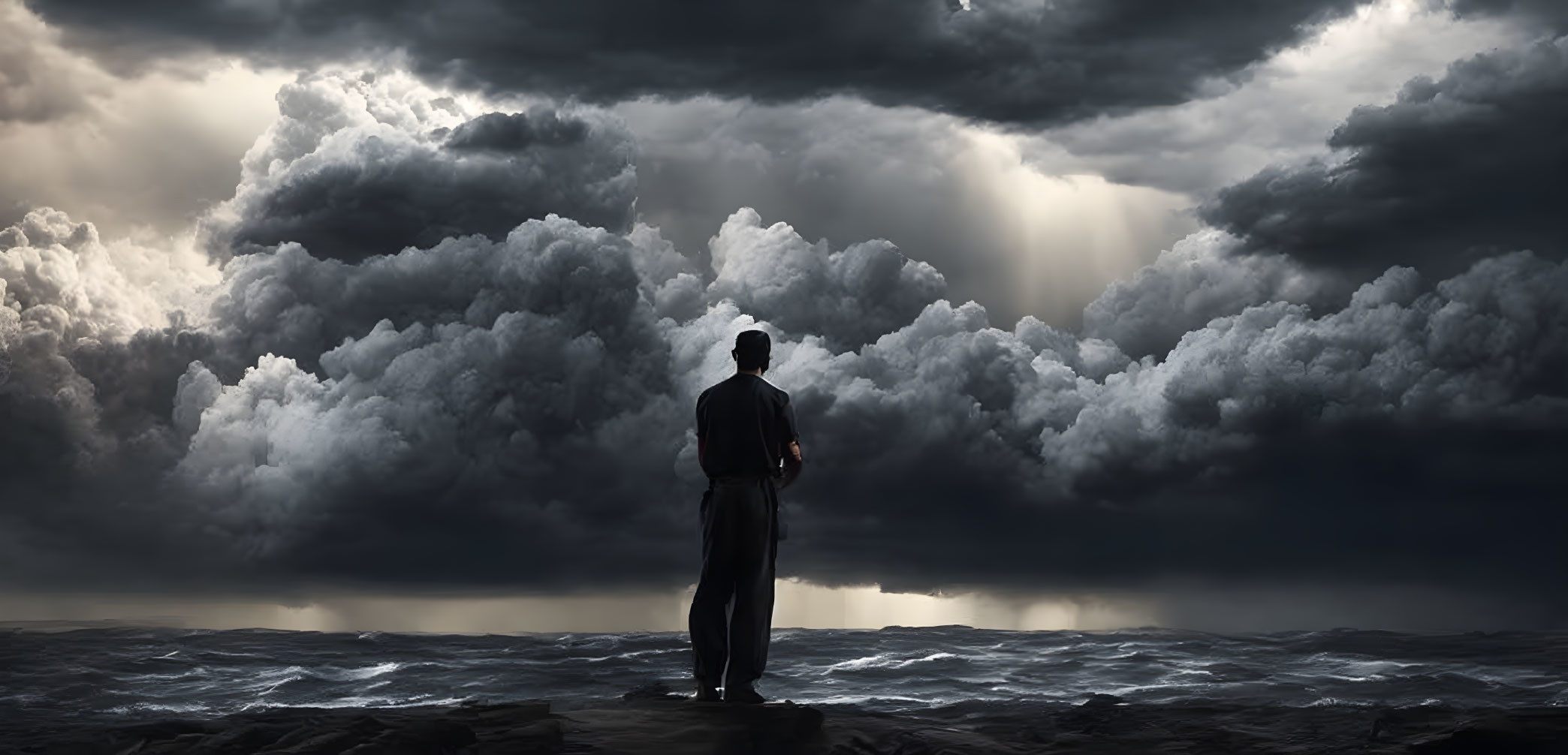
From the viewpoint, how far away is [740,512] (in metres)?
12.6

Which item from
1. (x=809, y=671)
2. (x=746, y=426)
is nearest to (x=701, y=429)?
(x=746, y=426)

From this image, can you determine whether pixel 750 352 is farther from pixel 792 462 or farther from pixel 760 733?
pixel 760 733

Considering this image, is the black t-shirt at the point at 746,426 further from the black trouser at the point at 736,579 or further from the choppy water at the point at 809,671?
the choppy water at the point at 809,671

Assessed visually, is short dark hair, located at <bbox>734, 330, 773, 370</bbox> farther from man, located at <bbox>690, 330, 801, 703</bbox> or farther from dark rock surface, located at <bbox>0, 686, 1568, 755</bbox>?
dark rock surface, located at <bbox>0, 686, 1568, 755</bbox>

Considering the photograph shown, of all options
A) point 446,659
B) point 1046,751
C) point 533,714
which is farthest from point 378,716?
point 446,659

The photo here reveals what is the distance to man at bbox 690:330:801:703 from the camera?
12.6 m

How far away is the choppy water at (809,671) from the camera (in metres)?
18.9

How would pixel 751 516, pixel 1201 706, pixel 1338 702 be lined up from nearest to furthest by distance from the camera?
pixel 751 516 → pixel 1201 706 → pixel 1338 702

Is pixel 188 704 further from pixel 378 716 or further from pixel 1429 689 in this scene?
pixel 1429 689

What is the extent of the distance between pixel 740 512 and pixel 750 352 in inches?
55.4

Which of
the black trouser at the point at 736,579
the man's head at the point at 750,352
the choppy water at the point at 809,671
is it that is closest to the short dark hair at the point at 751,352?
the man's head at the point at 750,352

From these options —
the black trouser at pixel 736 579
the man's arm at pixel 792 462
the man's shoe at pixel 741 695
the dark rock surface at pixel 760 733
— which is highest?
the man's arm at pixel 792 462

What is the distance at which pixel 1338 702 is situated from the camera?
675 inches

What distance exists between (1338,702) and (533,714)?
33.1 feet
